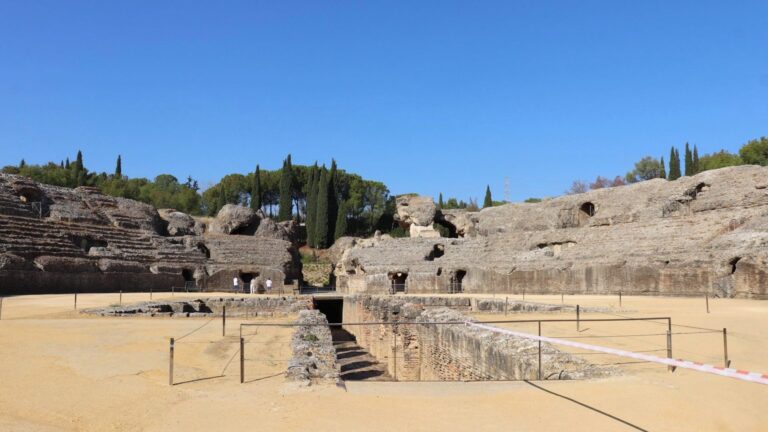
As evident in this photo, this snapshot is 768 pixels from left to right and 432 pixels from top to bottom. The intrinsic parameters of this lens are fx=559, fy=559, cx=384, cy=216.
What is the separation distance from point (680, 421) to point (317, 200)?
5758 cm

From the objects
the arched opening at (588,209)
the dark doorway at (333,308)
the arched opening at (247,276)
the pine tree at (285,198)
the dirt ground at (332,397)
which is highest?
the pine tree at (285,198)

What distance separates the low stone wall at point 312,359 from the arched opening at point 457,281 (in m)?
25.7

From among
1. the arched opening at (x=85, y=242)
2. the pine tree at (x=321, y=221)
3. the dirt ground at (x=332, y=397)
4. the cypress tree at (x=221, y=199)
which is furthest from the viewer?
the cypress tree at (x=221, y=199)

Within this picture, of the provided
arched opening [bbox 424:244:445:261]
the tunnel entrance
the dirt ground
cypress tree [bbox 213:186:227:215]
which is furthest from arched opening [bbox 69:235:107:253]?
cypress tree [bbox 213:186:227:215]

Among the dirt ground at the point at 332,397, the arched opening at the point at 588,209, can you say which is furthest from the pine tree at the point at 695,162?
the dirt ground at the point at 332,397

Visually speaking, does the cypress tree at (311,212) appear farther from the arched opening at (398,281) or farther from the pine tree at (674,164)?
the pine tree at (674,164)

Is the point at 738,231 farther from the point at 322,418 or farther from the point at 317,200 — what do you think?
the point at 317,200

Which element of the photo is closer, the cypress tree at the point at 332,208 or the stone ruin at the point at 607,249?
the stone ruin at the point at 607,249

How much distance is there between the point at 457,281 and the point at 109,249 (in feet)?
74.7

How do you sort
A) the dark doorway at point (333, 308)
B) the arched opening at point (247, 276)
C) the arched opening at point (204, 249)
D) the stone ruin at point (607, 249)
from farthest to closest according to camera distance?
Result: the arched opening at point (204, 249), the arched opening at point (247, 276), the dark doorway at point (333, 308), the stone ruin at point (607, 249)

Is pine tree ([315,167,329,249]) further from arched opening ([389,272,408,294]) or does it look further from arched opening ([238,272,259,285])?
arched opening ([389,272,408,294])

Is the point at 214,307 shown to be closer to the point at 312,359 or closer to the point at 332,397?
the point at 312,359

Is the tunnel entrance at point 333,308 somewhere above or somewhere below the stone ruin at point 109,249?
below

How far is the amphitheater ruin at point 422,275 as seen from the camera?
1132 cm
